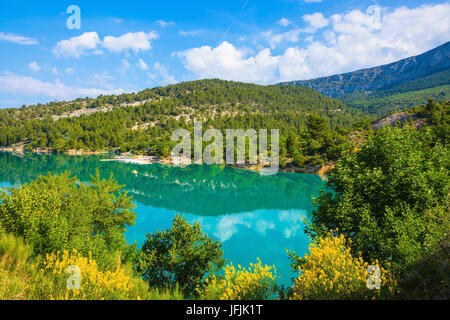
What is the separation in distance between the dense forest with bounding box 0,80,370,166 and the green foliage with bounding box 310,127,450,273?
148 ft

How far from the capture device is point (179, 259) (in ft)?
41.0

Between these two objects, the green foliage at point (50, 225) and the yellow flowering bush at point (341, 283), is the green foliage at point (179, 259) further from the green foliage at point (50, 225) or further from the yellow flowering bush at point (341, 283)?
the yellow flowering bush at point (341, 283)

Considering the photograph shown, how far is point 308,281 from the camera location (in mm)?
7250

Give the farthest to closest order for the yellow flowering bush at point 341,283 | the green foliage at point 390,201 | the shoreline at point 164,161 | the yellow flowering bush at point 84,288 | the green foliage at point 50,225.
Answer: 1. the shoreline at point 164,161
2. the green foliage at point 50,225
3. the green foliage at point 390,201
4. the yellow flowering bush at point 341,283
5. the yellow flowering bush at point 84,288

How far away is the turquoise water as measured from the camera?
82.6 ft

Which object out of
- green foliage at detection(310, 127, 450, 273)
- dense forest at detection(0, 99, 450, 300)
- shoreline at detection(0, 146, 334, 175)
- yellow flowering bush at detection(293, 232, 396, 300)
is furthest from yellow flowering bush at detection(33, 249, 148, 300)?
shoreline at detection(0, 146, 334, 175)

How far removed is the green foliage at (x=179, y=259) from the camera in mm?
12273

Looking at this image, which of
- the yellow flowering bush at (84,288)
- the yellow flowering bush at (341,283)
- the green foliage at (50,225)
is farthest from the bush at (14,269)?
the yellow flowering bush at (341,283)

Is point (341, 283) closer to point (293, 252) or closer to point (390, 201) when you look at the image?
point (293, 252)

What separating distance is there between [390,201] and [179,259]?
11.2 meters

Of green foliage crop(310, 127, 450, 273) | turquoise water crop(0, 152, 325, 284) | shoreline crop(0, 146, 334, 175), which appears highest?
green foliage crop(310, 127, 450, 273)

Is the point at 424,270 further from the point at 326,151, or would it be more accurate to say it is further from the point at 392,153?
the point at 326,151

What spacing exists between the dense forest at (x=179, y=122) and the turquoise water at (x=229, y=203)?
592 inches

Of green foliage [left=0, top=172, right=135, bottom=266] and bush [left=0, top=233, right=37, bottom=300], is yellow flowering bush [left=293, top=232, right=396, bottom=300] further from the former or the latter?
green foliage [left=0, top=172, right=135, bottom=266]
